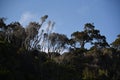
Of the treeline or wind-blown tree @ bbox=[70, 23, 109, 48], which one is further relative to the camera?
wind-blown tree @ bbox=[70, 23, 109, 48]

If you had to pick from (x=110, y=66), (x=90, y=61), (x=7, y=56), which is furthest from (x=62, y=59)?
(x=7, y=56)

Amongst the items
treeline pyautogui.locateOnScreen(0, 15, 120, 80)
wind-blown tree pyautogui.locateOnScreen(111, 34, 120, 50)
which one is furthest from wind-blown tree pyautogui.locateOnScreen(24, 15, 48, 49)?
wind-blown tree pyautogui.locateOnScreen(111, 34, 120, 50)

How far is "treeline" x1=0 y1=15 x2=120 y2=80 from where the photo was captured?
28953 mm

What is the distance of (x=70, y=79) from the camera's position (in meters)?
30.7

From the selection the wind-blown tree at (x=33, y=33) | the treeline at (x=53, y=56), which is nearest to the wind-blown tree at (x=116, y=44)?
the treeline at (x=53, y=56)

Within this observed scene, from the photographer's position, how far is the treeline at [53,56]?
28953 mm

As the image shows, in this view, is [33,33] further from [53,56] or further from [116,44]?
[116,44]

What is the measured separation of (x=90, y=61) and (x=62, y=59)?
4197 mm

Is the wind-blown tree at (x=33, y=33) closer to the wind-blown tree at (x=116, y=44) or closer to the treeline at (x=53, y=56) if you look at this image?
the treeline at (x=53, y=56)

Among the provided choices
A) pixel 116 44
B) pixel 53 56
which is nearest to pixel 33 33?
pixel 53 56

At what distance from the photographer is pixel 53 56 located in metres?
42.0

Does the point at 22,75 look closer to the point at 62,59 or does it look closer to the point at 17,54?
the point at 17,54

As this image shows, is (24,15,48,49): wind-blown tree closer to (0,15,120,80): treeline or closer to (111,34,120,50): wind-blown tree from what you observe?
(0,15,120,80): treeline

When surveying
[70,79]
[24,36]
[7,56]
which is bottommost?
[70,79]
